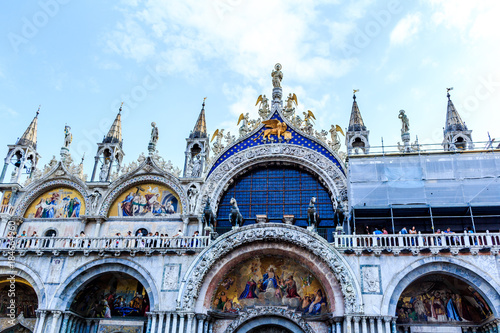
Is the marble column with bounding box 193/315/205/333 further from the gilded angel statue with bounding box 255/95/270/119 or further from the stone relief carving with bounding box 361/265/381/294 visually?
the gilded angel statue with bounding box 255/95/270/119

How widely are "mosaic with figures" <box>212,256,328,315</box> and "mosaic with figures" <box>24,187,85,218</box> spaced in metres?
9.36

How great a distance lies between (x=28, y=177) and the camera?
992 inches

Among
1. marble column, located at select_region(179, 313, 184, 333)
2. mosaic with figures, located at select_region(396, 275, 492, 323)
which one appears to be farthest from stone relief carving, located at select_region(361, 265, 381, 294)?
marble column, located at select_region(179, 313, 184, 333)

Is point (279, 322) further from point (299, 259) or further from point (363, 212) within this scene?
point (363, 212)

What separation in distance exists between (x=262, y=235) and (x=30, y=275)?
1069 cm

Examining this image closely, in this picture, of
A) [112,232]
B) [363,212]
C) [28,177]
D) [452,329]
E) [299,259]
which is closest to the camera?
[452,329]

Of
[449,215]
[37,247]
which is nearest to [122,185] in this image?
[37,247]

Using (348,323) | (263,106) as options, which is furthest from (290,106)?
(348,323)

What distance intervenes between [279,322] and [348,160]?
8.82 metres

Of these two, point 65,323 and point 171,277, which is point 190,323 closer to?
point 171,277

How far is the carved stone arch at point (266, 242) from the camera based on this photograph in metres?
18.8

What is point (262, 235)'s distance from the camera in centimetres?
1980

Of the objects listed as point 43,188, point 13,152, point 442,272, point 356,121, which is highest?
point 356,121

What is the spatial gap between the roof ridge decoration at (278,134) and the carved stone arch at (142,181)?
1990 millimetres
